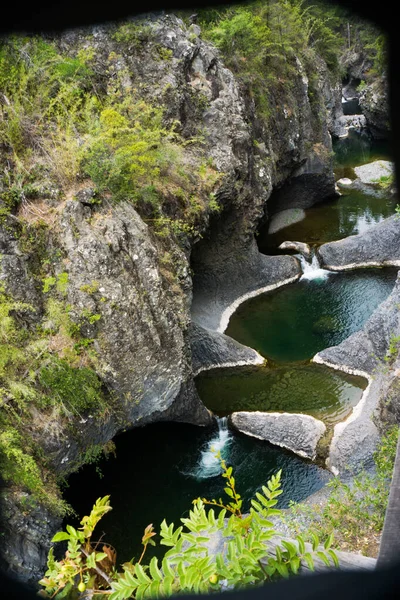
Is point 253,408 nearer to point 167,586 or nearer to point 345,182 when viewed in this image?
point 167,586

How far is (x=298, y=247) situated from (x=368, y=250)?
3.03m

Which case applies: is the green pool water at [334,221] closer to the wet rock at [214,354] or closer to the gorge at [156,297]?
the gorge at [156,297]

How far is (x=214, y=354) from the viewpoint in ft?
52.6

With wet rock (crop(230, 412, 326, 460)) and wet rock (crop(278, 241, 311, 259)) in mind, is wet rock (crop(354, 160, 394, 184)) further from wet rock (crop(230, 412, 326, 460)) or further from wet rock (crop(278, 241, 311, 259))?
wet rock (crop(230, 412, 326, 460))

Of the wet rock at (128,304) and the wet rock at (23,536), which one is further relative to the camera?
the wet rock at (128,304)

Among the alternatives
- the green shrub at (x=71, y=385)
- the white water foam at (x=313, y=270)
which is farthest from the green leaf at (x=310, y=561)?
the white water foam at (x=313, y=270)

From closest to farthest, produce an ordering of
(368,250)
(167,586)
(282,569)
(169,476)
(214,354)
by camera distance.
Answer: (167,586) < (282,569) < (169,476) < (214,354) < (368,250)

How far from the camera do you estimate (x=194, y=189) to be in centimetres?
1548

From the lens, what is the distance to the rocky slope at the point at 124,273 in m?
9.86

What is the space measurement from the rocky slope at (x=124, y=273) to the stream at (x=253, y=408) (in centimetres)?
95

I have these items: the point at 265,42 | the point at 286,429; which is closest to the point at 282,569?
the point at 286,429

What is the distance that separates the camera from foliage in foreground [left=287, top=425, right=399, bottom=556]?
26.2 ft

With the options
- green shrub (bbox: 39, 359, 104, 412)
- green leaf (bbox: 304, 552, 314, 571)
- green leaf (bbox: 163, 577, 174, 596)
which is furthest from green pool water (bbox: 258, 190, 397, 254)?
green leaf (bbox: 163, 577, 174, 596)

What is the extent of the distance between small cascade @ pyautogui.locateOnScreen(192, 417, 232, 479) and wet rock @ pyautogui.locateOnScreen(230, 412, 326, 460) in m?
0.33
